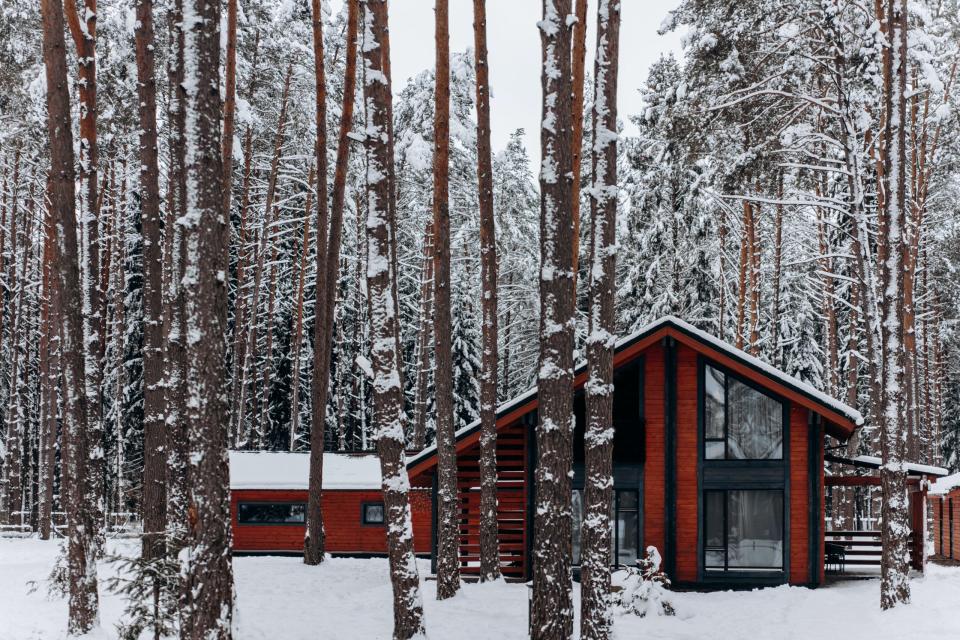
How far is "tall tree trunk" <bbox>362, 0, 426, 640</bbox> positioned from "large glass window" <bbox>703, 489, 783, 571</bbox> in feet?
31.5

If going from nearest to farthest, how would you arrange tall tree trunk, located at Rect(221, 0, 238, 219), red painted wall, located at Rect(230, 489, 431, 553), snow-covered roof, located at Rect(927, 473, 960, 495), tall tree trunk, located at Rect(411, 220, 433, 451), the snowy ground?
the snowy ground
tall tree trunk, located at Rect(221, 0, 238, 219)
snow-covered roof, located at Rect(927, 473, 960, 495)
red painted wall, located at Rect(230, 489, 431, 553)
tall tree trunk, located at Rect(411, 220, 433, 451)

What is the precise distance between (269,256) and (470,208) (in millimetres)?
7321

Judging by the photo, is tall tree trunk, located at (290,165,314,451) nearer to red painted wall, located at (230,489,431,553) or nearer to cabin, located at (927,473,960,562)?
red painted wall, located at (230,489,431,553)

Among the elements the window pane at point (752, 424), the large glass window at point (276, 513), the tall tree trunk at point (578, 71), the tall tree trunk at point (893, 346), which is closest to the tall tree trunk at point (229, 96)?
the tall tree trunk at point (578, 71)

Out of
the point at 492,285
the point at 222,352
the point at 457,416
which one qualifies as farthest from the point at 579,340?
the point at 222,352

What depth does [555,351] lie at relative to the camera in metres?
9.81

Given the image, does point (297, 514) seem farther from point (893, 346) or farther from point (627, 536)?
point (893, 346)

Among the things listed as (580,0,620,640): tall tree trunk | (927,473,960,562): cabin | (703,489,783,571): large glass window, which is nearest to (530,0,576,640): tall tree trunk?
(580,0,620,640): tall tree trunk

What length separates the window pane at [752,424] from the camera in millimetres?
18578

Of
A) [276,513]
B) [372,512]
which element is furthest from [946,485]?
[276,513]

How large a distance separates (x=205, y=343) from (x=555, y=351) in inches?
146

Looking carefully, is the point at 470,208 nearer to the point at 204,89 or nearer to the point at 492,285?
the point at 492,285

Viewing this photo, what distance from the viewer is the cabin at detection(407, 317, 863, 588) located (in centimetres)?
1816

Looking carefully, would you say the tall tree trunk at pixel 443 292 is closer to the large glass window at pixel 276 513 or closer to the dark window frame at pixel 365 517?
the dark window frame at pixel 365 517
